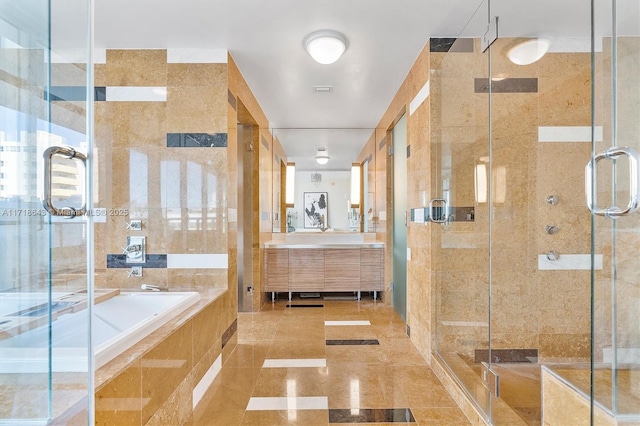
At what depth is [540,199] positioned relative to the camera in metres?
2.47

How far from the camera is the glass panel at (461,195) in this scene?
222 cm

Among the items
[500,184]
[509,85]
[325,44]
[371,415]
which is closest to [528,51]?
[509,85]

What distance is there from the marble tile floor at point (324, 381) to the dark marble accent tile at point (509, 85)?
191 cm

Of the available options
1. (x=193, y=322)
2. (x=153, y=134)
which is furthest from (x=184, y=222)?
(x=193, y=322)

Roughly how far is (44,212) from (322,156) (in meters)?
4.11

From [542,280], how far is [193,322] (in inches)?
91.7

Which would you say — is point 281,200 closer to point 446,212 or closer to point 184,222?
point 184,222

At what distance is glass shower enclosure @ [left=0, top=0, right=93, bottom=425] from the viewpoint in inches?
31.8

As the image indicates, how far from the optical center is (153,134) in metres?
2.64

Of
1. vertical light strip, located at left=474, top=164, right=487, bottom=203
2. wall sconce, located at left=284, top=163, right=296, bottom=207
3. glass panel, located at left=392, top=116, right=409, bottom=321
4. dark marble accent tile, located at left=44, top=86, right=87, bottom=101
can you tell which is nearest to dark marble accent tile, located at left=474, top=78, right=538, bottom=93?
vertical light strip, located at left=474, top=164, right=487, bottom=203

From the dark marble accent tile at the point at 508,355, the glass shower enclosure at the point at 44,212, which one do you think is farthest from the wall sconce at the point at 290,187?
A: the glass shower enclosure at the point at 44,212

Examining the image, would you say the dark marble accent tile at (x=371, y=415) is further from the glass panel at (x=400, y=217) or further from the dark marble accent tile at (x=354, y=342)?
the glass panel at (x=400, y=217)

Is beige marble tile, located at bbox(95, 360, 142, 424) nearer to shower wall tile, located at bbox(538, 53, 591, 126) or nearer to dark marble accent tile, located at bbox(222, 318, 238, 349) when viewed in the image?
dark marble accent tile, located at bbox(222, 318, 238, 349)

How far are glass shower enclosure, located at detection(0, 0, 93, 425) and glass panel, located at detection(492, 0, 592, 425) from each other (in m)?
2.16
